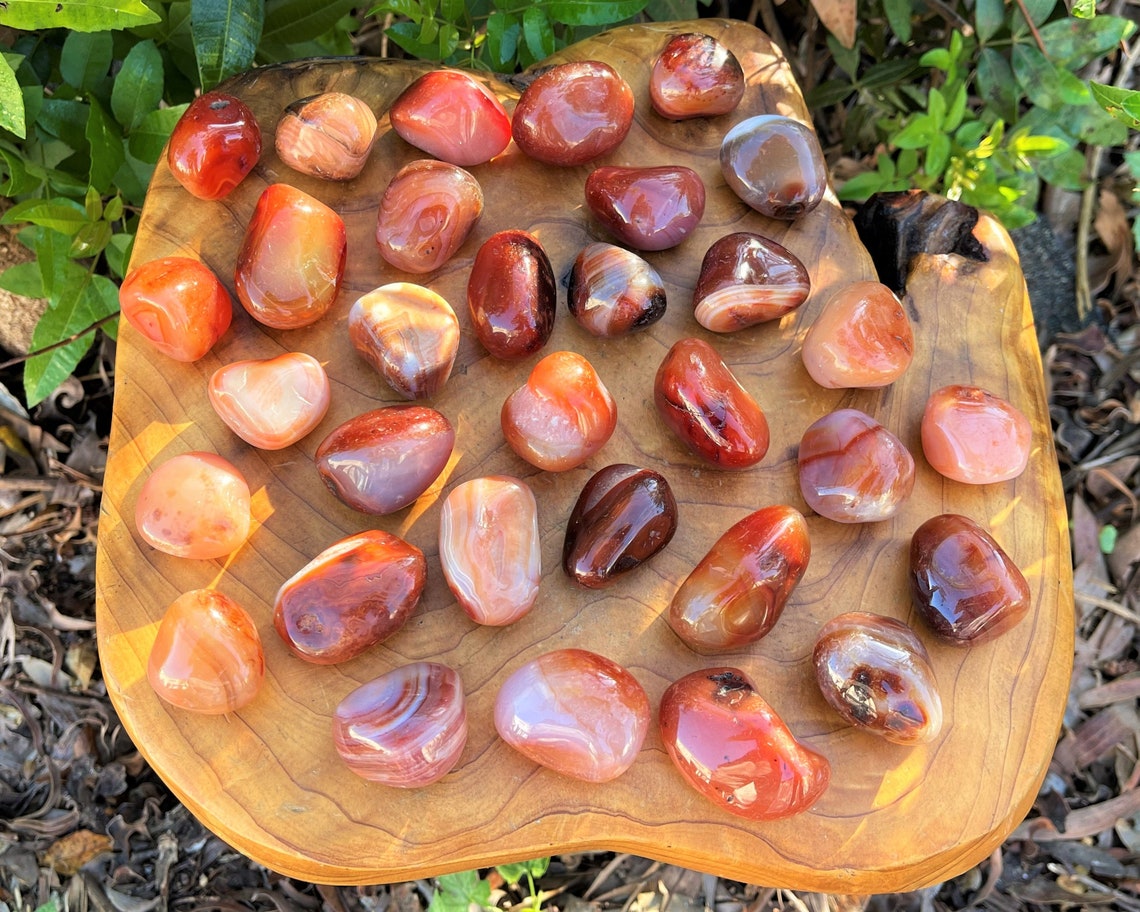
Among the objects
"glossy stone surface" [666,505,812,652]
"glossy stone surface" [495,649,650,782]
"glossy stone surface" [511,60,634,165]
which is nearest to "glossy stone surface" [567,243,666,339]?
"glossy stone surface" [511,60,634,165]

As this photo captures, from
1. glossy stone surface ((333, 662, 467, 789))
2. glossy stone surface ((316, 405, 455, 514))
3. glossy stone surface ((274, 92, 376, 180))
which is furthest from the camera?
glossy stone surface ((274, 92, 376, 180))

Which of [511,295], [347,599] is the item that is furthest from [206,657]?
[511,295]

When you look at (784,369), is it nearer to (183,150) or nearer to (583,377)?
(583,377)

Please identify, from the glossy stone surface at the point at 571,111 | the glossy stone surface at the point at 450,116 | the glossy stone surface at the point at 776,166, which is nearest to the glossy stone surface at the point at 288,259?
the glossy stone surface at the point at 450,116

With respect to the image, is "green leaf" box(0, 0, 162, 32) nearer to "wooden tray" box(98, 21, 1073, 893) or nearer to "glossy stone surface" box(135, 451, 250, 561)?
"wooden tray" box(98, 21, 1073, 893)

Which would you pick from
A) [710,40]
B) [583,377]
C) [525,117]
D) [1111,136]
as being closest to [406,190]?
[525,117]
